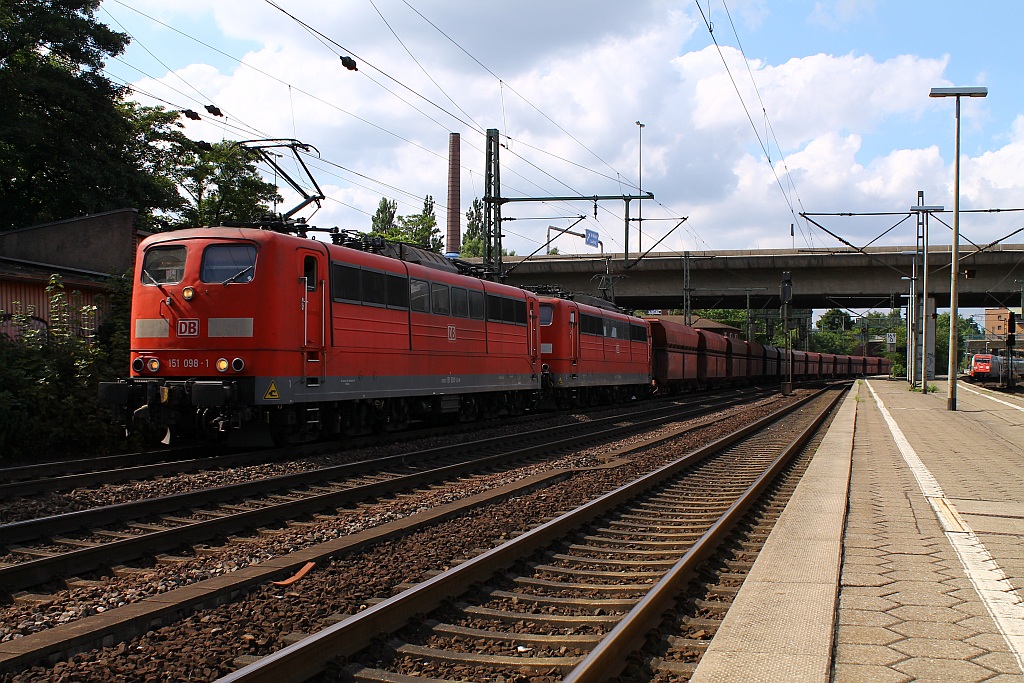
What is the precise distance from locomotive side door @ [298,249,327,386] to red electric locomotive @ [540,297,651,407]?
11.1m

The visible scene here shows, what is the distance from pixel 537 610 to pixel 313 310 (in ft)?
27.5

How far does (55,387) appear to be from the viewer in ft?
43.8

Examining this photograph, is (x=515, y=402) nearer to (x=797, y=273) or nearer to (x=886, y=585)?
(x=886, y=585)

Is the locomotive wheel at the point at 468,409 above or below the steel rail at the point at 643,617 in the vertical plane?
above

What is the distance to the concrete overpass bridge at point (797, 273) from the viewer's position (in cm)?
4866

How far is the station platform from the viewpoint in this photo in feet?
13.7

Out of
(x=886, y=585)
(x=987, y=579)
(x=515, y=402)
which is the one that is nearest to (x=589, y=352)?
(x=515, y=402)

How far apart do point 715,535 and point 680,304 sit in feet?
176

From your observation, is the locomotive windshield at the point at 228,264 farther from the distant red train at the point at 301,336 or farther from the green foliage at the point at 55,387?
the green foliage at the point at 55,387

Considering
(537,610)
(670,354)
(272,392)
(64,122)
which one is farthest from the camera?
(670,354)

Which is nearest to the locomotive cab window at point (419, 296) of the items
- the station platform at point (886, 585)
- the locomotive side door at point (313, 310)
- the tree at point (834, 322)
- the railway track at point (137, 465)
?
the railway track at point (137, 465)

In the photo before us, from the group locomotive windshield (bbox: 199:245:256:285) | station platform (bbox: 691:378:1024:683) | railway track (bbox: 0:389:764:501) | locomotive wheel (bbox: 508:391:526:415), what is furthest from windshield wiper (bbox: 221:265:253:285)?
locomotive wheel (bbox: 508:391:526:415)

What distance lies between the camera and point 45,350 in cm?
1395

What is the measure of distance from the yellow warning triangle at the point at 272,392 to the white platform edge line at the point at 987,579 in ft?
27.2
